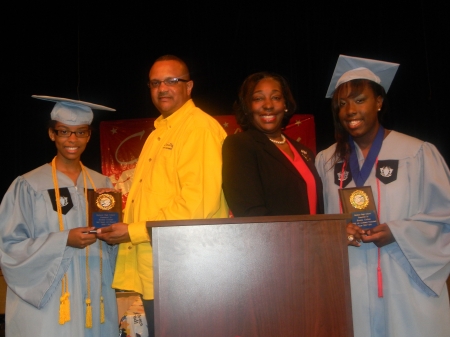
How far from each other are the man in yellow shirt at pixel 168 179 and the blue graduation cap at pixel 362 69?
705 millimetres

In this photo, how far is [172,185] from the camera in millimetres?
2604

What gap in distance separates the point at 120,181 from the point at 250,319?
14.2ft

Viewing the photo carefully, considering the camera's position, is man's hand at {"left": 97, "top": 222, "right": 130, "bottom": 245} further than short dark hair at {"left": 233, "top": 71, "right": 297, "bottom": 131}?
No

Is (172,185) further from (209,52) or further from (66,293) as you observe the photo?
(209,52)

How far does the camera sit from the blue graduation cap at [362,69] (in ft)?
9.17

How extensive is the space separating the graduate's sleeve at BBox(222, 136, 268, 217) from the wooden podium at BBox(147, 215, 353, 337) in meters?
0.60

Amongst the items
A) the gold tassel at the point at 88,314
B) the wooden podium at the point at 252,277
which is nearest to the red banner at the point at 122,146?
the gold tassel at the point at 88,314

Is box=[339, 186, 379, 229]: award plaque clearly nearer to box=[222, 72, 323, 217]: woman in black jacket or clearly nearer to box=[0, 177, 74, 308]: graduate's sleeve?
box=[222, 72, 323, 217]: woman in black jacket

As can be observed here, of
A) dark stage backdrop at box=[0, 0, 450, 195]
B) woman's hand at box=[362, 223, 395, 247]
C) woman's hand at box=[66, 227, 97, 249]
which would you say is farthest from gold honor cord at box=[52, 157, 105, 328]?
dark stage backdrop at box=[0, 0, 450, 195]

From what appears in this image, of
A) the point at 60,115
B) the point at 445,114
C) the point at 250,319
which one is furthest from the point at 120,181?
the point at 250,319

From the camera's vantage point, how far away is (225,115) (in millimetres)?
5711

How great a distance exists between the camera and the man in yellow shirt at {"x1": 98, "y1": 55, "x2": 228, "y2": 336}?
2.45 metres

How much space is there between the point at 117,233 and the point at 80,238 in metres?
0.33

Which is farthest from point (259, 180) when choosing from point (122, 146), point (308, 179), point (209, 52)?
point (122, 146)
